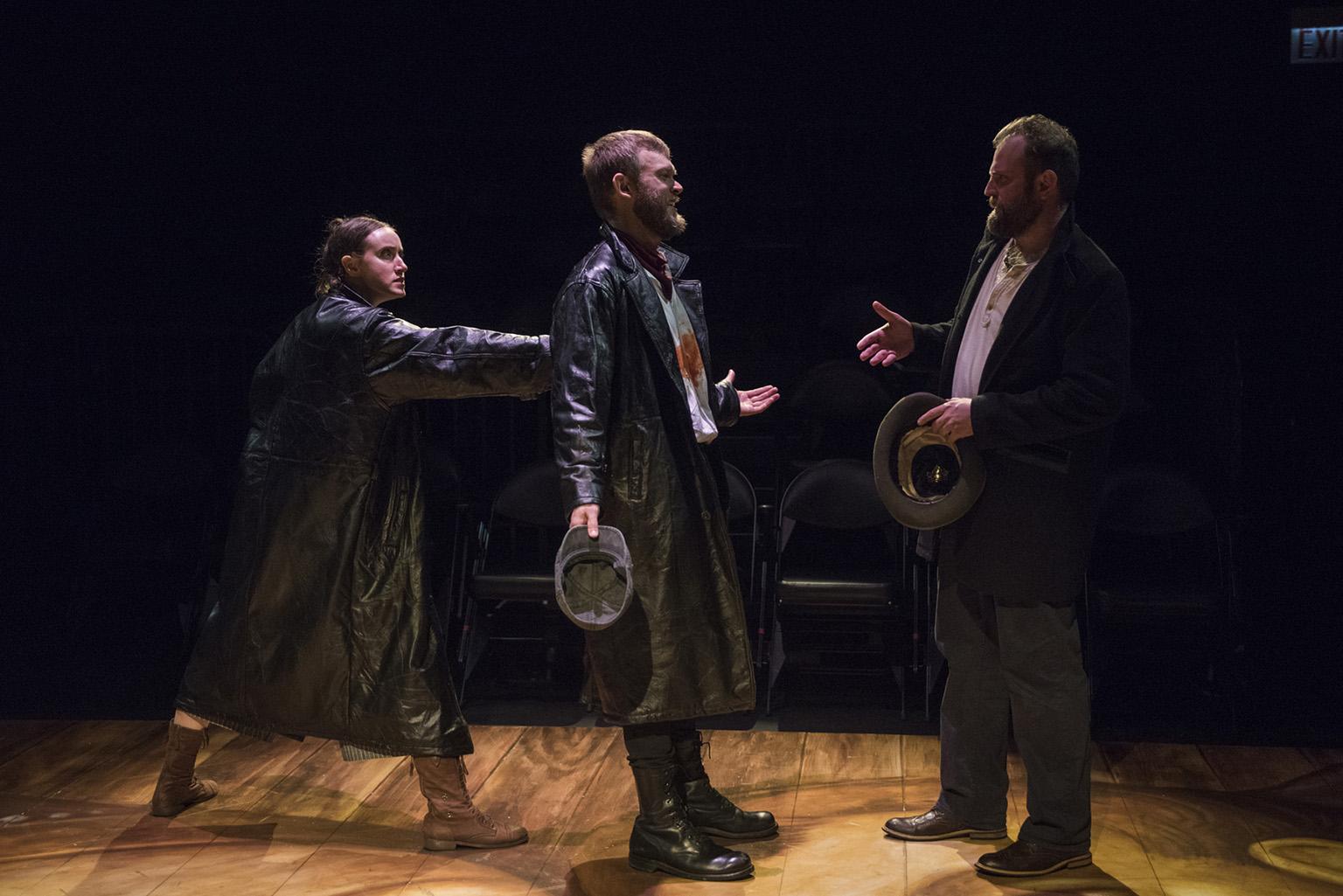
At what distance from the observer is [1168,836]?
354 cm

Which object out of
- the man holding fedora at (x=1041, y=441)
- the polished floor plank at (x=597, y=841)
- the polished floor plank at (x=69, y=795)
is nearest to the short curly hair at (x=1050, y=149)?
the man holding fedora at (x=1041, y=441)

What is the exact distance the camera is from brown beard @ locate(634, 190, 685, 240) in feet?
10.8

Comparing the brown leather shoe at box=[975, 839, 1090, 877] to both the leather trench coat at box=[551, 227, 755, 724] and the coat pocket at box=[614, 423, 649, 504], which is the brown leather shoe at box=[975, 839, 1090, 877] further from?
the coat pocket at box=[614, 423, 649, 504]

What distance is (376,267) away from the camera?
11.9 feet

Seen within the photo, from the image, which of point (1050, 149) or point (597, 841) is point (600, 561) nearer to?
point (597, 841)

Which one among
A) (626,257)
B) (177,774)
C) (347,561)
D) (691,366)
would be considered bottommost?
(177,774)

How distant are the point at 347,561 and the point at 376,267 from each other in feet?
2.41

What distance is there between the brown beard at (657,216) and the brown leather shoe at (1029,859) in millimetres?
1579

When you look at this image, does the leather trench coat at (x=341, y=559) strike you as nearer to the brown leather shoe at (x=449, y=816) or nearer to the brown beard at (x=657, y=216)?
the brown leather shoe at (x=449, y=816)

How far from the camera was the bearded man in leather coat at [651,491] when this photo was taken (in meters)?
3.21

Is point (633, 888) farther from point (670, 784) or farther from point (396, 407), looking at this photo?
point (396, 407)

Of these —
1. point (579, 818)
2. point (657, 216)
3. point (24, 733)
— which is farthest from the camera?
point (24, 733)

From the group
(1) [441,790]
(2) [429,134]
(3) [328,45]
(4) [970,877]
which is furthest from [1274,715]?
(3) [328,45]

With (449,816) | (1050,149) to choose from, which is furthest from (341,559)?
(1050,149)
